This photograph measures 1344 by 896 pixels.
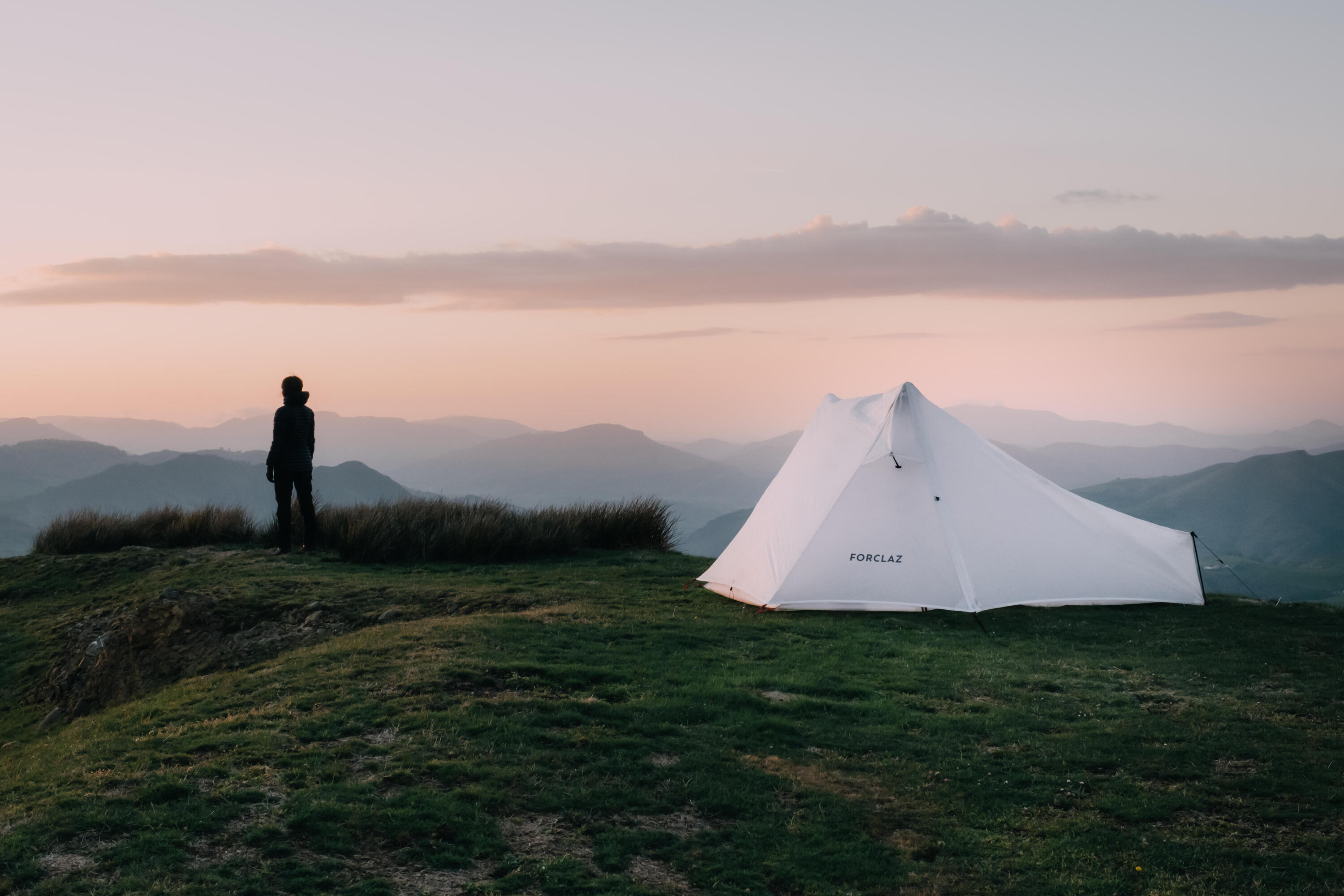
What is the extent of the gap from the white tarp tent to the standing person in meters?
6.41

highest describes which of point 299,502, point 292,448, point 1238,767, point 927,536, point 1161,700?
point 292,448

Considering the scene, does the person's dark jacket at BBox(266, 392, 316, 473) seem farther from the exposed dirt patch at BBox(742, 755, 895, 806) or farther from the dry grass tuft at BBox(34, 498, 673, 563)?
the exposed dirt patch at BBox(742, 755, 895, 806)

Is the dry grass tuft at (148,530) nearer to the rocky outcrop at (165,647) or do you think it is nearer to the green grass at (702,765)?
the rocky outcrop at (165,647)

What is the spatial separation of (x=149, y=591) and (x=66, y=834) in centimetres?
889

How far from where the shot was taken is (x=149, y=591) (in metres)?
12.8

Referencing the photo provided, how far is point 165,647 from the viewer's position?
32.5ft

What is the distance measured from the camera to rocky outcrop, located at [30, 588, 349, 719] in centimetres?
953

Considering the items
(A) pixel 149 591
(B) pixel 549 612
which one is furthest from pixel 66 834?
(A) pixel 149 591

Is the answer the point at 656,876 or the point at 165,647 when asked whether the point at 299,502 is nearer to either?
the point at 165,647

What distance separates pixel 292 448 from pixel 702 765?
992 centimetres

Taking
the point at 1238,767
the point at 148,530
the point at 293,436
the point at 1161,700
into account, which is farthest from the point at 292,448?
the point at 1238,767

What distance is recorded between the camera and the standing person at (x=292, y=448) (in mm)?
13578

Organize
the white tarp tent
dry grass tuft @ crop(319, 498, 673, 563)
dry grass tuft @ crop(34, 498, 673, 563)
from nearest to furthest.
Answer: the white tarp tent, dry grass tuft @ crop(319, 498, 673, 563), dry grass tuft @ crop(34, 498, 673, 563)

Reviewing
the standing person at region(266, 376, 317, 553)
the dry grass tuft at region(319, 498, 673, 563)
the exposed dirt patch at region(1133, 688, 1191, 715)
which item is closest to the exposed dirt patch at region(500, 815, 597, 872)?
the exposed dirt patch at region(1133, 688, 1191, 715)
